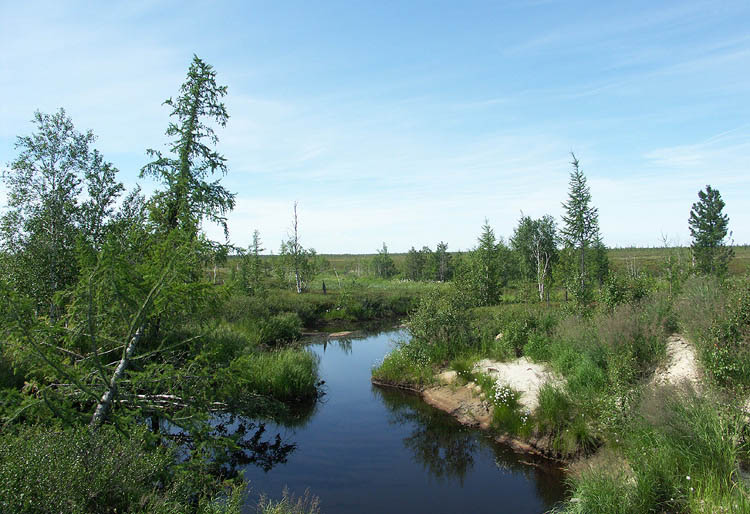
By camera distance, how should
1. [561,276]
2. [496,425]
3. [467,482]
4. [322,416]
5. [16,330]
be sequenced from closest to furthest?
[16,330], [467,482], [496,425], [322,416], [561,276]

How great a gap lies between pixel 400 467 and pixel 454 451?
152cm

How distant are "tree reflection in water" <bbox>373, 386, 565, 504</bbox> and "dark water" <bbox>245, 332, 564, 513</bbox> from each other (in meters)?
0.02

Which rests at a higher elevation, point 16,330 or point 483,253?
point 483,253

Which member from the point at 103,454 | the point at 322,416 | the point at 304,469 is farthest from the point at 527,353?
the point at 103,454

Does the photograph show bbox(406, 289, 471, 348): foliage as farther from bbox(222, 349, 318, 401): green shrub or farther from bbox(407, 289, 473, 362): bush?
bbox(222, 349, 318, 401): green shrub

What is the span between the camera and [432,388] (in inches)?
589

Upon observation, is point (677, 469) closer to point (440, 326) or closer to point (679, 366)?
point (679, 366)

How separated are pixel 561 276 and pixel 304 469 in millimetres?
22939

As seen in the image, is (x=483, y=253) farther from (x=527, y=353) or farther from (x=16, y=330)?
(x=16, y=330)

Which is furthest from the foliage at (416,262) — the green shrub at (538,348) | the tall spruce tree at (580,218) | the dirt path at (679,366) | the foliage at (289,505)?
the foliage at (289,505)

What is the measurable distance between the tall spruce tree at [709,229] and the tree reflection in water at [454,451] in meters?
34.6

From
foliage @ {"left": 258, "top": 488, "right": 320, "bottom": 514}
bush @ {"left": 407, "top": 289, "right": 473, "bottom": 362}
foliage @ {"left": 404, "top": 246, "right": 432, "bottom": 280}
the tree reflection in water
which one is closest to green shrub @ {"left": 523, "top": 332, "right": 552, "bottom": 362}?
bush @ {"left": 407, "top": 289, "right": 473, "bottom": 362}

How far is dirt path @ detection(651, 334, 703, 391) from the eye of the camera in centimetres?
A: 886

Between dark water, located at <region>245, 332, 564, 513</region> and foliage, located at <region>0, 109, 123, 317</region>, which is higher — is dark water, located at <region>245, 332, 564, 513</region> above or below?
below
